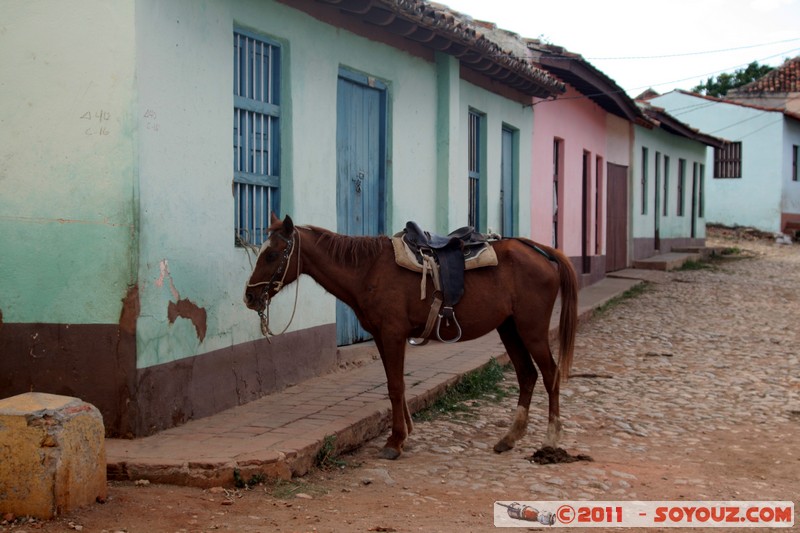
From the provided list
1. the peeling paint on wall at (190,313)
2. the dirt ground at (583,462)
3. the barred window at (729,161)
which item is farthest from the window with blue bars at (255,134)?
the barred window at (729,161)

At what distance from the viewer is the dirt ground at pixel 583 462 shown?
14.8 ft

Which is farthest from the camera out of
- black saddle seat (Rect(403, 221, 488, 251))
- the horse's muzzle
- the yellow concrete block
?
black saddle seat (Rect(403, 221, 488, 251))

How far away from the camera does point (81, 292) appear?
18.0 ft

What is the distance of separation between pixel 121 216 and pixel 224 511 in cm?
199

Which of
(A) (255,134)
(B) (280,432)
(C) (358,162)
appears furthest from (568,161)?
(B) (280,432)

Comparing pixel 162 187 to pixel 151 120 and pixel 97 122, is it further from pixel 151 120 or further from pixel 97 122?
pixel 97 122

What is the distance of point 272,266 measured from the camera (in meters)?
5.73

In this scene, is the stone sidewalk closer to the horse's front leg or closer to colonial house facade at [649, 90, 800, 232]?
the horse's front leg

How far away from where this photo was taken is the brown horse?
5906 millimetres

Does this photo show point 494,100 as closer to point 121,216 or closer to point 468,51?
point 468,51

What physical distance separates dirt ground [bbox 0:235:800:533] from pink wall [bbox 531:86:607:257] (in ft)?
14.3

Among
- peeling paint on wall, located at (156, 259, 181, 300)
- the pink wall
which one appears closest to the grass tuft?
peeling paint on wall, located at (156, 259, 181, 300)

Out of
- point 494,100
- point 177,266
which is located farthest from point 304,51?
point 494,100

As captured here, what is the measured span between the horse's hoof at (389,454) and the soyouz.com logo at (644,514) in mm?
1175
